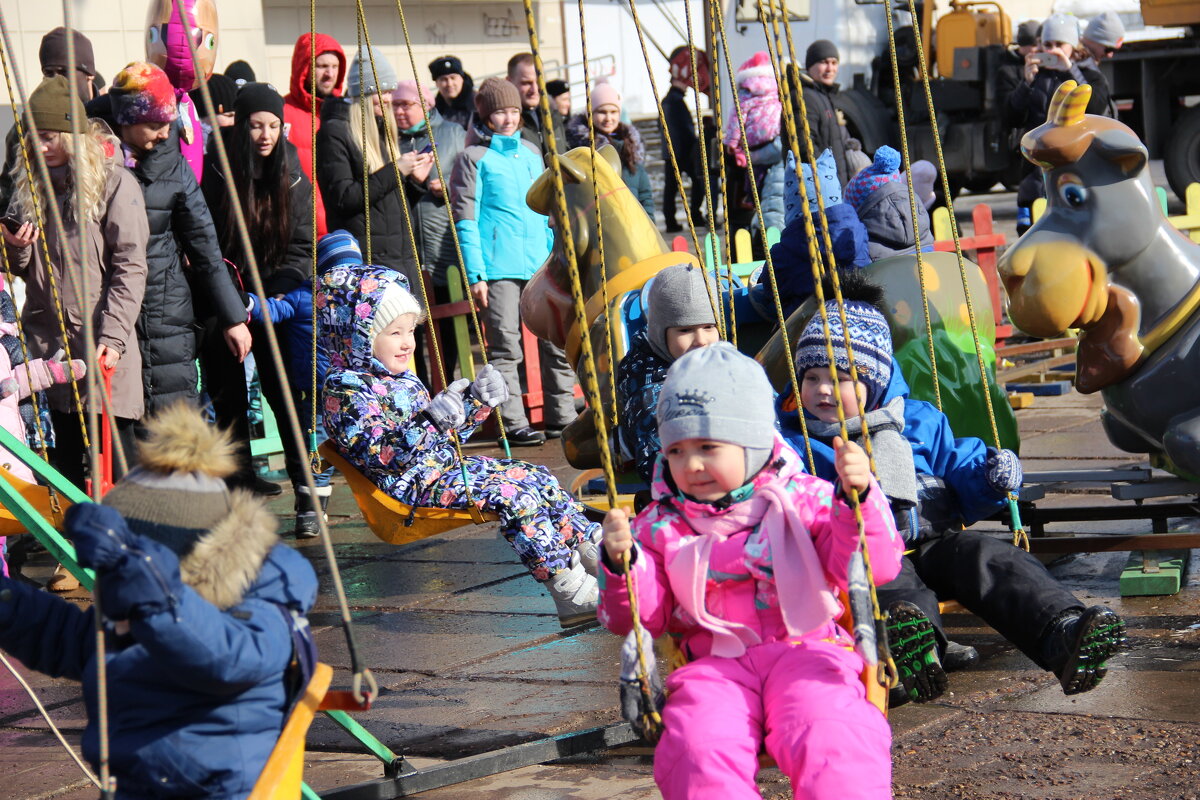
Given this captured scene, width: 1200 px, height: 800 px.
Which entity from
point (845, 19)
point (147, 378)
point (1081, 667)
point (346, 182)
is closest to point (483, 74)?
point (845, 19)

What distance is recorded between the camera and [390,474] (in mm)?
4863

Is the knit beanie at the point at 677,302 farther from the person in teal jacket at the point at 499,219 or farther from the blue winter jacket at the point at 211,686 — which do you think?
the person in teal jacket at the point at 499,219

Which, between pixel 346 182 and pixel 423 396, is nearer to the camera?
pixel 423 396

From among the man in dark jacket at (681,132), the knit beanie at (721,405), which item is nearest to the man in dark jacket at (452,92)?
the man in dark jacket at (681,132)

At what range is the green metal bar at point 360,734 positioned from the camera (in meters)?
3.27

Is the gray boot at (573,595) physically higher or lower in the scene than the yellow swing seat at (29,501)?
lower

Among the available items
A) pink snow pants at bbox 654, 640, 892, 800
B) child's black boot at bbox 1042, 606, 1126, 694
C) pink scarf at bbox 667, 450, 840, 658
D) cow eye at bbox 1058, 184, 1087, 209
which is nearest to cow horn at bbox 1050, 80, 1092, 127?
cow eye at bbox 1058, 184, 1087, 209

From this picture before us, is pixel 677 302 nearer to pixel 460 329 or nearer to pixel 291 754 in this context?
pixel 291 754

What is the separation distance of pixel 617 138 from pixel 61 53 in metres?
4.87

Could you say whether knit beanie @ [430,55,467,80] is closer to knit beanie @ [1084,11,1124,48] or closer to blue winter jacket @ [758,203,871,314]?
blue winter jacket @ [758,203,871,314]

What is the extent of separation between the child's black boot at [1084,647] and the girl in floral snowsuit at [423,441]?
159cm

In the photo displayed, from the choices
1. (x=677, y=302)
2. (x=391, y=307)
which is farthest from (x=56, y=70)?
(x=677, y=302)

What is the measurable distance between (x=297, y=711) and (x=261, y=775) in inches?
5.4

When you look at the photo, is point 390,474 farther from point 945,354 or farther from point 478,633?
point 945,354
